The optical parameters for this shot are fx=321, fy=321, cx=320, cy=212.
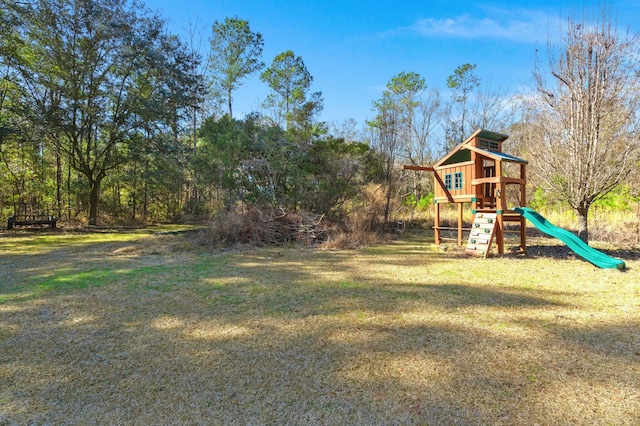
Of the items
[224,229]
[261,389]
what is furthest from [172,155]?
[261,389]

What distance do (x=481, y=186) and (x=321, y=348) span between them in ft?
22.9

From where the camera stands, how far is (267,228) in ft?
29.2

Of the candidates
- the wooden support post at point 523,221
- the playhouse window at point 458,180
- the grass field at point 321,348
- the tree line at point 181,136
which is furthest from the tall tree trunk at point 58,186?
the wooden support post at point 523,221

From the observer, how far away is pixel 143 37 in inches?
524

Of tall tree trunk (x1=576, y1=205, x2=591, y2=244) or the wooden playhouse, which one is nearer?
the wooden playhouse

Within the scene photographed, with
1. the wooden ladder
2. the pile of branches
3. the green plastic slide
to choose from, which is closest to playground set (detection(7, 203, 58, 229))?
the pile of branches

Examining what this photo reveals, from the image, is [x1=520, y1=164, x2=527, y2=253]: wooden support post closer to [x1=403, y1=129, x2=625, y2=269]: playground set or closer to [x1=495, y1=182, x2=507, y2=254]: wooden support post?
[x1=403, y1=129, x2=625, y2=269]: playground set

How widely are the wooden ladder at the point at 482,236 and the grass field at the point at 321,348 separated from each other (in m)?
1.50

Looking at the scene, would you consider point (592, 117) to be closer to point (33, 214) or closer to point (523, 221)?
point (523, 221)

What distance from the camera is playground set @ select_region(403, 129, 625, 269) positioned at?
6.59m

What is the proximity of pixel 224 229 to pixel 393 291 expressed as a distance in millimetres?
5703

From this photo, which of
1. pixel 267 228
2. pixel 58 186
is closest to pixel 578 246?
pixel 267 228

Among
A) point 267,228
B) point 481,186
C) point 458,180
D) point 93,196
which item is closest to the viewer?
point 481,186

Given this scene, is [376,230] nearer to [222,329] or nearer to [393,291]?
[393,291]
